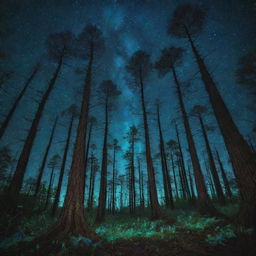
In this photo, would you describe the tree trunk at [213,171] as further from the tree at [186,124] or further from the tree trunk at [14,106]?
the tree trunk at [14,106]

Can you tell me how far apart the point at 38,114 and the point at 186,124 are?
1223cm

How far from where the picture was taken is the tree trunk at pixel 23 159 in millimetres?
7629

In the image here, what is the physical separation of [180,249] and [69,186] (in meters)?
4.41

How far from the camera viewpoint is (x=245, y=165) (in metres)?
5.07

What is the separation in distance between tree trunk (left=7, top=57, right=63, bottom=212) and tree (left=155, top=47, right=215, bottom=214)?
10.7 meters

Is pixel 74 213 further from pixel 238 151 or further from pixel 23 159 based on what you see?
pixel 238 151

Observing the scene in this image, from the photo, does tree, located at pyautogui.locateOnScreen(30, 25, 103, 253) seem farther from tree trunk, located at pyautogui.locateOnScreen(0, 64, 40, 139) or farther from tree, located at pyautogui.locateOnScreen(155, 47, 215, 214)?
tree trunk, located at pyautogui.locateOnScreen(0, 64, 40, 139)

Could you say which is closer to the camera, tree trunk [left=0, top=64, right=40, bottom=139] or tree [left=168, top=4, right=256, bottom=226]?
tree [left=168, top=4, right=256, bottom=226]

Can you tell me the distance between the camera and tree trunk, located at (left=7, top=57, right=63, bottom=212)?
763 centimetres

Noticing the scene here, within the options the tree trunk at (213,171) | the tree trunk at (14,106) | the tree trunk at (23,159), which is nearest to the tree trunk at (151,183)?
the tree trunk at (23,159)

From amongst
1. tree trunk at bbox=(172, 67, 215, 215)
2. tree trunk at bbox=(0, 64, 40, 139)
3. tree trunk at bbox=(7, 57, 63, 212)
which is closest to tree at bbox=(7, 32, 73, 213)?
tree trunk at bbox=(7, 57, 63, 212)

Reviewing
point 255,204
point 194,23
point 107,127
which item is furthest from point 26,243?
point 194,23

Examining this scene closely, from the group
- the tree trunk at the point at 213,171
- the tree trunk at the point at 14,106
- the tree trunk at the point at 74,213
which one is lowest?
the tree trunk at the point at 74,213

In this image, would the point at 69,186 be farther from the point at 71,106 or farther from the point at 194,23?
the point at 71,106
